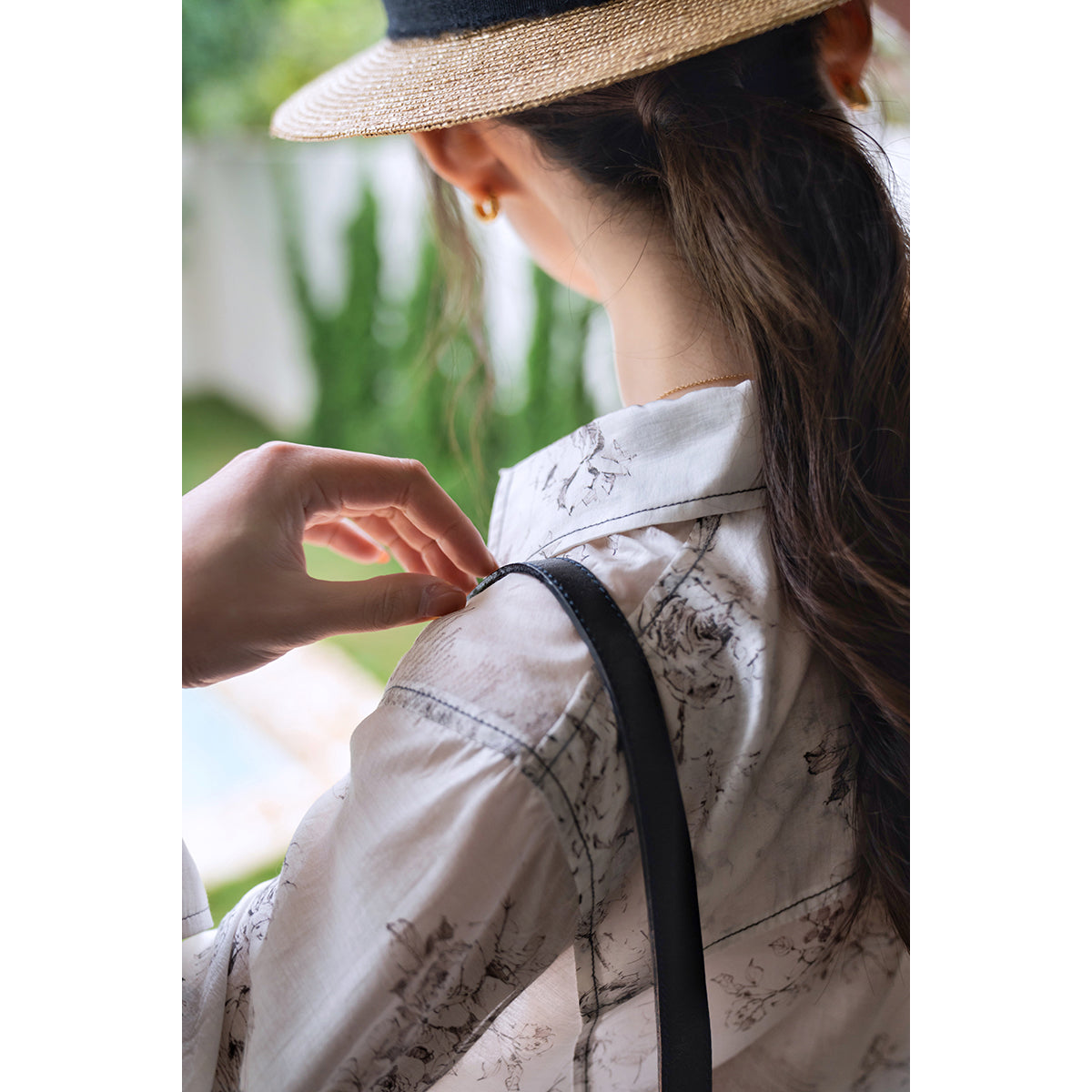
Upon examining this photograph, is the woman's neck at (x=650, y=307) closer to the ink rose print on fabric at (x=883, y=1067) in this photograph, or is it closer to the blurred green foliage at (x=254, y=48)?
the ink rose print on fabric at (x=883, y=1067)

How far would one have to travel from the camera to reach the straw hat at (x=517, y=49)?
510 mm

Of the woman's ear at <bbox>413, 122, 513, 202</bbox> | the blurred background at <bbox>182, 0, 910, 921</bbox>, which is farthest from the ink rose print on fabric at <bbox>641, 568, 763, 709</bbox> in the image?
the blurred background at <bbox>182, 0, 910, 921</bbox>

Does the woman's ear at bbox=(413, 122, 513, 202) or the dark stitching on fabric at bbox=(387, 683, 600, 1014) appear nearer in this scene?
the dark stitching on fabric at bbox=(387, 683, 600, 1014)

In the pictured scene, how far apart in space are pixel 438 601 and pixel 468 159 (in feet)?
1.09

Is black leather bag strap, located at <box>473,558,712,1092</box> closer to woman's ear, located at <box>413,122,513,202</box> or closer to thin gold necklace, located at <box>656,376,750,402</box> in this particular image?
thin gold necklace, located at <box>656,376,750,402</box>

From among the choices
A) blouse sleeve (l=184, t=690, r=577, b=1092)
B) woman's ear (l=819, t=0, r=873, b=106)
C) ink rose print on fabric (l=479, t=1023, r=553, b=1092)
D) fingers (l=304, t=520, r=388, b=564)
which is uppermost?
woman's ear (l=819, t=0, r=873, b=106)

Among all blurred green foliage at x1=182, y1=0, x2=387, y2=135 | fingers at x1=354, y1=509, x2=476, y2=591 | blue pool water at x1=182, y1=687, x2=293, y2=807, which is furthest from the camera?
blurred green foliage at x1=182, y1=0, x2=387, y2=135

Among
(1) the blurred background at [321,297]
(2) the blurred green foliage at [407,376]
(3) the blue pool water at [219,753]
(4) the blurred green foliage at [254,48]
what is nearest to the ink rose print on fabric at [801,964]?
(3) the blue pool water at [219,753]

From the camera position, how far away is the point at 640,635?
48 centimetres

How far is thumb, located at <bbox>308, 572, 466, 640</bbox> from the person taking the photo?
0.53 meters

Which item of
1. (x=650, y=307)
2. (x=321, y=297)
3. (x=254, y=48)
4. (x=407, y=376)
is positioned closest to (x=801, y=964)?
(x=650, y=307)

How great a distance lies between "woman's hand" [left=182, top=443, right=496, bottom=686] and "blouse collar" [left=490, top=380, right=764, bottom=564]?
0.29 ft
